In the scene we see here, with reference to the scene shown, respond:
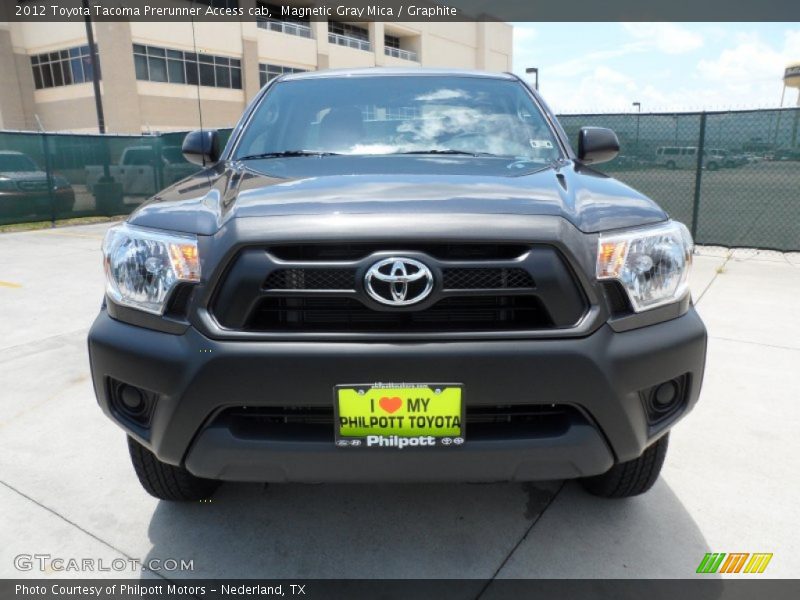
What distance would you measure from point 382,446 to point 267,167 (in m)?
1.28

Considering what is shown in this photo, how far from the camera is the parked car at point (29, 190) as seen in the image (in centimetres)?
1098

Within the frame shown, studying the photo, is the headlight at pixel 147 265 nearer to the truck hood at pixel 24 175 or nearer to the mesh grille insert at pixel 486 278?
the mesh grille insert at pixel 486 278

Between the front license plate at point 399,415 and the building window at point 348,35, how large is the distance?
41.4m

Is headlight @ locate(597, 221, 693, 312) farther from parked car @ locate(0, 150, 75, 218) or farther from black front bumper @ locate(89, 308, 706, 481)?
parked car @ locate(0, 150, 75, 218)

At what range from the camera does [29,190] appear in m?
11.4

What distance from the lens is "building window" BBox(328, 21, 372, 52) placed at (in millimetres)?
40156

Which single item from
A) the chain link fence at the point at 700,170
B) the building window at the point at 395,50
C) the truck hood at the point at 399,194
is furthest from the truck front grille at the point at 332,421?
the building window at the point at 395,50

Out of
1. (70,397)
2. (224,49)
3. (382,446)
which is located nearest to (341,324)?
(382,446)

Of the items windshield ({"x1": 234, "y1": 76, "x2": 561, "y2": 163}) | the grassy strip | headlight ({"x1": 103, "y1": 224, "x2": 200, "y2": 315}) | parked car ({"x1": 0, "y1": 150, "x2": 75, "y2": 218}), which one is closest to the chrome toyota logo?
headlight ({"x1": 103, "y1": 224, "x2": 200, "y2": 315})

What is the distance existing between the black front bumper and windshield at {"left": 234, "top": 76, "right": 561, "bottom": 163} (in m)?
1.18

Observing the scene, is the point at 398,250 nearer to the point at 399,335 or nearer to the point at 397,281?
the point at 397,281

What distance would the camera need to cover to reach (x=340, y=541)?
2.21m

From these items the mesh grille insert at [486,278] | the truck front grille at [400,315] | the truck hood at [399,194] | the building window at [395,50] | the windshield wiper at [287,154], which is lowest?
the truck front grille at [400,315]

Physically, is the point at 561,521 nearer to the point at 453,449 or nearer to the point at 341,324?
the point at 453,449
